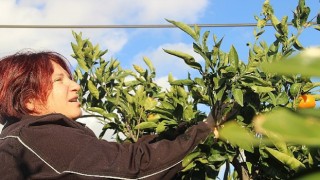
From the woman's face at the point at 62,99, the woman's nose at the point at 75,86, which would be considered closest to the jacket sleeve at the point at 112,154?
the woman's face at the point at 62,99

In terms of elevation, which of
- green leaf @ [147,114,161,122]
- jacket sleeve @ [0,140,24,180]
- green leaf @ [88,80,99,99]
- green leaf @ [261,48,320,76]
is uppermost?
green leaf @ [261,48,320,76]

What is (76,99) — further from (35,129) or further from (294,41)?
(294,41)

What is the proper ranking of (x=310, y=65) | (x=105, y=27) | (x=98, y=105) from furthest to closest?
(x=105, y=27)
(x=98, y=105)
(x=310, y=65)

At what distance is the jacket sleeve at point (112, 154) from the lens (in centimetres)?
151

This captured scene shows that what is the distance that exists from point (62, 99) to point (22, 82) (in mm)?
178

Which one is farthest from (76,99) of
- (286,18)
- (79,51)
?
(286,18)

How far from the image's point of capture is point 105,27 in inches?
239

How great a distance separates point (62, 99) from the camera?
188 centimetres

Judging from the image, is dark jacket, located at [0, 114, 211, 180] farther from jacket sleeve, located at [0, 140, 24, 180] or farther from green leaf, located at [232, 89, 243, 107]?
green leaf, located at [232, 89, 243, 107]

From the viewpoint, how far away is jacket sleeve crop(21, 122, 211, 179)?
1514 millimetres

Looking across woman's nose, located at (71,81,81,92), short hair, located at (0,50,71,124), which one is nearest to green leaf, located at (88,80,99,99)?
woman's nose, located at (71,81,81,92)

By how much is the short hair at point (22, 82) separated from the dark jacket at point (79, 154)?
237 mm

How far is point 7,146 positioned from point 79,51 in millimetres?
633

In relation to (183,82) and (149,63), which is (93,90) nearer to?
(149,63)
